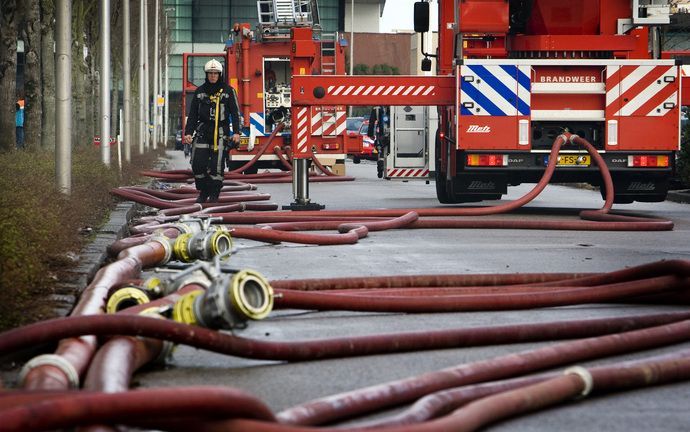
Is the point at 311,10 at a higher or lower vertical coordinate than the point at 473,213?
higher

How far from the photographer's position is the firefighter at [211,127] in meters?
19.0

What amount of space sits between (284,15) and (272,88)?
7.74 ft

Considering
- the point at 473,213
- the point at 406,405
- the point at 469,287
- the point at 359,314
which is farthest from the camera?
the point at 473,213

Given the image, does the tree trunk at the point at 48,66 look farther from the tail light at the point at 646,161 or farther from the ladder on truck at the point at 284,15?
the tail light at the point at 646,161

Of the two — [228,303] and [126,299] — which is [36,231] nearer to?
[126,299]

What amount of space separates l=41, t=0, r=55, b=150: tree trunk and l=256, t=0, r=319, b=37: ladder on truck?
612 cm

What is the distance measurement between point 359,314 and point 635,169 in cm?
956

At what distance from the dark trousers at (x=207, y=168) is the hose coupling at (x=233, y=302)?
41.2ft

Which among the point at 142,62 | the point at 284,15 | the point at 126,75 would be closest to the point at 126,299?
the point at 284,15

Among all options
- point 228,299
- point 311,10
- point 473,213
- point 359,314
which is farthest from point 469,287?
point 311,10

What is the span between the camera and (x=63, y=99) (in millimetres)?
17812

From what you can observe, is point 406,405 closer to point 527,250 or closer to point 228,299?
point 228,299

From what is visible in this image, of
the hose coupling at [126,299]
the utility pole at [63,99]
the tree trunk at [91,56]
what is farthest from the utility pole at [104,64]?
the hose coupling at [126,299]

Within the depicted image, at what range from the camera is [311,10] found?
35969 mm
